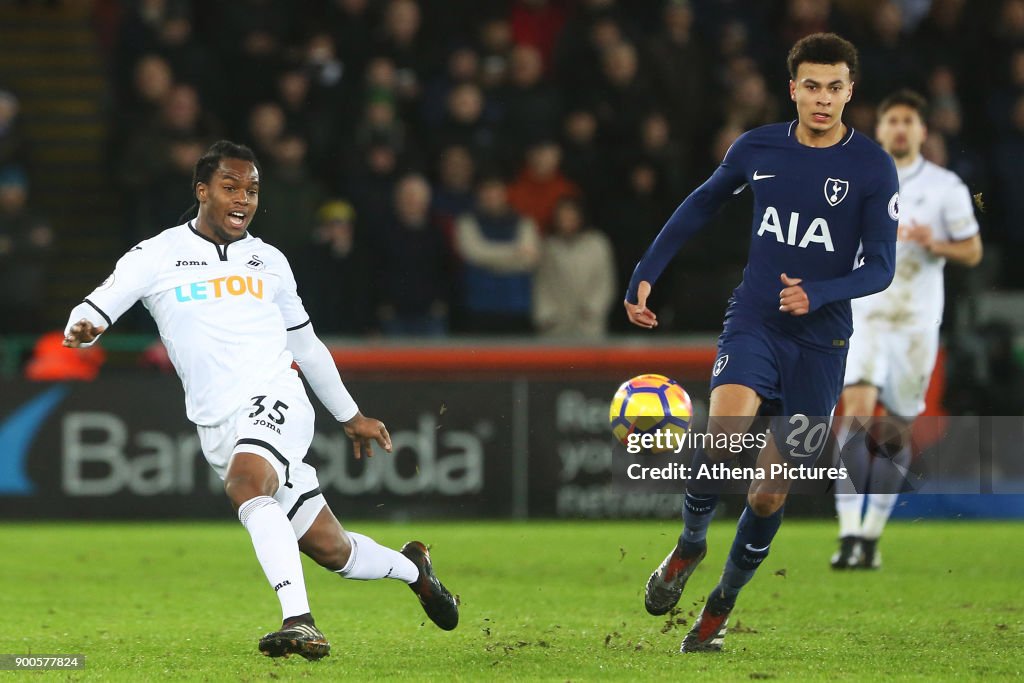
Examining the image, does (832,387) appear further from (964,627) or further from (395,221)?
(395,221)

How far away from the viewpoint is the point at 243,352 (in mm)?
6406

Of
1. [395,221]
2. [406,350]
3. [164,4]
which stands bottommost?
[406,350]

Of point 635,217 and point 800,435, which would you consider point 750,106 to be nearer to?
point 635,217

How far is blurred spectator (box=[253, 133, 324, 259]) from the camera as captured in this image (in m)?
13.3

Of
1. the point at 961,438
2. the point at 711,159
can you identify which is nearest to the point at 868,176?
the point at 961,438

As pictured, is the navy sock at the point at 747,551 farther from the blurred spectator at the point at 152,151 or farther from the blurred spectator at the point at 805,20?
the blurred spectator at the point at 805,20

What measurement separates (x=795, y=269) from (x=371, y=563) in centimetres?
201

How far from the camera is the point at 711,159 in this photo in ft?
46.1

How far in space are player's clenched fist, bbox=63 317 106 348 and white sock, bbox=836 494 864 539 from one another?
16.7 feet

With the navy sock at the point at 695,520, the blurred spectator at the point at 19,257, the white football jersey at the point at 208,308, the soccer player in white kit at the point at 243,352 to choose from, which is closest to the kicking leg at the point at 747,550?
the navy sock at the point at 695,520

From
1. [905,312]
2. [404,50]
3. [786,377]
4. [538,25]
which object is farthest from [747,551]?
[538,25]

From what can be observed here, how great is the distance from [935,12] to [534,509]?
629cm

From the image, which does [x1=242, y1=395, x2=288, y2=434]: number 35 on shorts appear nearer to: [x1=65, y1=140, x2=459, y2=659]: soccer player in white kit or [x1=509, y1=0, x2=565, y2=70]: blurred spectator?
[x1=65, y1=140, x2=459, y2=659]: soccer player in white kit

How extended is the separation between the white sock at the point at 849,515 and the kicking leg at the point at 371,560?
3.57 metres
